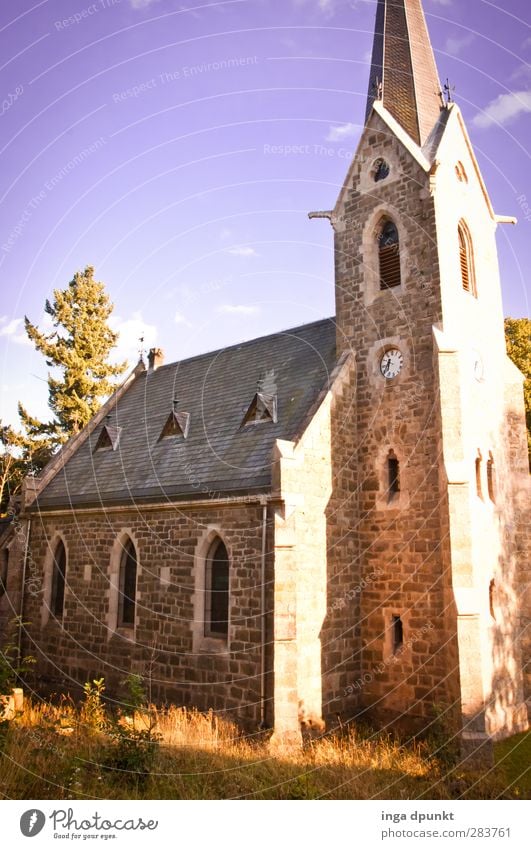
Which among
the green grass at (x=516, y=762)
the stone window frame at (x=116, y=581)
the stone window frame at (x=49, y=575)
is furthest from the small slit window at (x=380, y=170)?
the stone window frame at (x=49, y=575)

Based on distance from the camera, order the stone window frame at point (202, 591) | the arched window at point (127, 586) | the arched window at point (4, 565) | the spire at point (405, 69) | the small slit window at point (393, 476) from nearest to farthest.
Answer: the stone window frame at point (202, 591)
the small slit window at point (393, 476)
the spire at point (405, 69)
the arched window at point (127, 586)
the arched window at point (4, 565)

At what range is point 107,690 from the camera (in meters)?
16.9

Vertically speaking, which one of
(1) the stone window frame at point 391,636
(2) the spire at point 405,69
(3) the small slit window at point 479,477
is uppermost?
(2) the spire at point 405,69

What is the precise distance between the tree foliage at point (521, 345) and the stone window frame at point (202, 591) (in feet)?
49.3

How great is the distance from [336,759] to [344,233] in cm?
1298

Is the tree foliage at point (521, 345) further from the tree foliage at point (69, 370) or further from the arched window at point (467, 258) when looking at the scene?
the tree foliage at point (69, 370)

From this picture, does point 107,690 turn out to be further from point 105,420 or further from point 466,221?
point 466,221

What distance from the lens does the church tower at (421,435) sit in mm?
13438

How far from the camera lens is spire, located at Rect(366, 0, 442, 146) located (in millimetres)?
16844

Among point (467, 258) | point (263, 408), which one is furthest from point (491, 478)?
point (263, 408)

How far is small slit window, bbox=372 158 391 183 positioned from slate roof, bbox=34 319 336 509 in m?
4.26

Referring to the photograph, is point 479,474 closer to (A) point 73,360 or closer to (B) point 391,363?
(B) point 391,363

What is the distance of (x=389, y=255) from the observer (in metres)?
16.2

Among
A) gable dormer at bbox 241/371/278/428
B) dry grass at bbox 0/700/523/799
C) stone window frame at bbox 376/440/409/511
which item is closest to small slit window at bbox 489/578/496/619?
stone window frame at bbox 376/440/409/511
